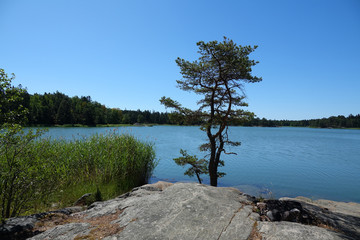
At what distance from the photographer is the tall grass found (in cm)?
540

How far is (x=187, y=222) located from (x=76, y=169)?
24.5ft

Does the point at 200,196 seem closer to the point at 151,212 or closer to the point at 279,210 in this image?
the point at 151,212

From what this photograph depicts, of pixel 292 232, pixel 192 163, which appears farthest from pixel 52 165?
pixel 292 232

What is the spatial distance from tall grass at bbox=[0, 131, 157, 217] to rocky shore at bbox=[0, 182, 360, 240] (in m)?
1.40

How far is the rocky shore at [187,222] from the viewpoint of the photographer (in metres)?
3.59

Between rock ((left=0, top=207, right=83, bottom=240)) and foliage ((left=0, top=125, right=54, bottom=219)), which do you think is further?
foliage ((left=0, top=125, right=54, bottom=219))

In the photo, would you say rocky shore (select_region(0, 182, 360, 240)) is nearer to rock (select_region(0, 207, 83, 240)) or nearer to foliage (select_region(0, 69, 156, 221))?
rock (select_region(0, 207, 83, 240))

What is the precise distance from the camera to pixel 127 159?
1027 centimetres

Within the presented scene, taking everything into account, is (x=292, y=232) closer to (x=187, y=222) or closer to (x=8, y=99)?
(x=187, y=222)

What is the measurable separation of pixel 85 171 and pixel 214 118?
23.4 ft

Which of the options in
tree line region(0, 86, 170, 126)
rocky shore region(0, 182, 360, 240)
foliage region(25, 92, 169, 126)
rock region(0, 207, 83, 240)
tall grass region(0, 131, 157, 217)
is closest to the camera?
rocky shore region(0, 182, 360, 240)

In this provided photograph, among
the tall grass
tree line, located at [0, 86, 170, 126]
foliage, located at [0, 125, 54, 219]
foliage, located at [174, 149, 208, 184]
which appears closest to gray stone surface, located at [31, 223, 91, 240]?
foliage, located at [0, 125, 54, 219]

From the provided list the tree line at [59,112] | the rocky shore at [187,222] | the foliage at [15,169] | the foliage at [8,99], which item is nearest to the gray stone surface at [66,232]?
the rocky shore at [187,222]

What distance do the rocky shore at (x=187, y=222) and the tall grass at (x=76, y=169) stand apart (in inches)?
55.3
